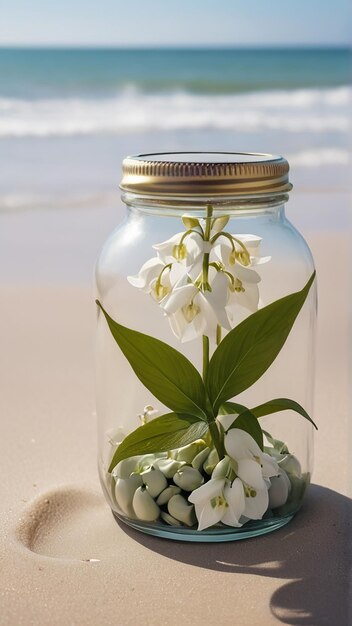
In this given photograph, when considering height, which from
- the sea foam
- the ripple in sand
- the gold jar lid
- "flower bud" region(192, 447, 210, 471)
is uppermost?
the gold jar lid

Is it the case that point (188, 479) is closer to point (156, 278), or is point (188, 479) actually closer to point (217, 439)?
point (217, 439)

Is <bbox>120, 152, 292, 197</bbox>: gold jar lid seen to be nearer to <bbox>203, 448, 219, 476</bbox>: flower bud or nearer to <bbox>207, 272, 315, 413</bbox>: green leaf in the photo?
<bbox>207, 272, 315, 413</bbox>: green leaf

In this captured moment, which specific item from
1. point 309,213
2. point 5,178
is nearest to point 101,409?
point 309,213

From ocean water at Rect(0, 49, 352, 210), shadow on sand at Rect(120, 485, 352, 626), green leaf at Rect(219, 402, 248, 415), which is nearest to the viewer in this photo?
shadow on sand at Rect(120, 485, 352, 626)

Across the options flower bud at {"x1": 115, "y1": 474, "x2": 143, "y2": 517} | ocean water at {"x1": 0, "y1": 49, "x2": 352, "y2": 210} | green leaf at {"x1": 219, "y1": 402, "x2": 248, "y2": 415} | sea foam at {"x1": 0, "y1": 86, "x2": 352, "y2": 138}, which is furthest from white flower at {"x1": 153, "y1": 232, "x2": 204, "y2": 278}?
sea foam at {"x1": 0, "y1": 86, "x2": 352, "y2": 138}

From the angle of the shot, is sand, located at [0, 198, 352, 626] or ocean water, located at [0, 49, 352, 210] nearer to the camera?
sand, located at [0, 198, 352, 626]

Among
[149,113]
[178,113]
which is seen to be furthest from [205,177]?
[149,113]

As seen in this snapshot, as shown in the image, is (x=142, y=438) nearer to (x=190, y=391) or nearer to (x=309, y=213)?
(x=190, y=391)
